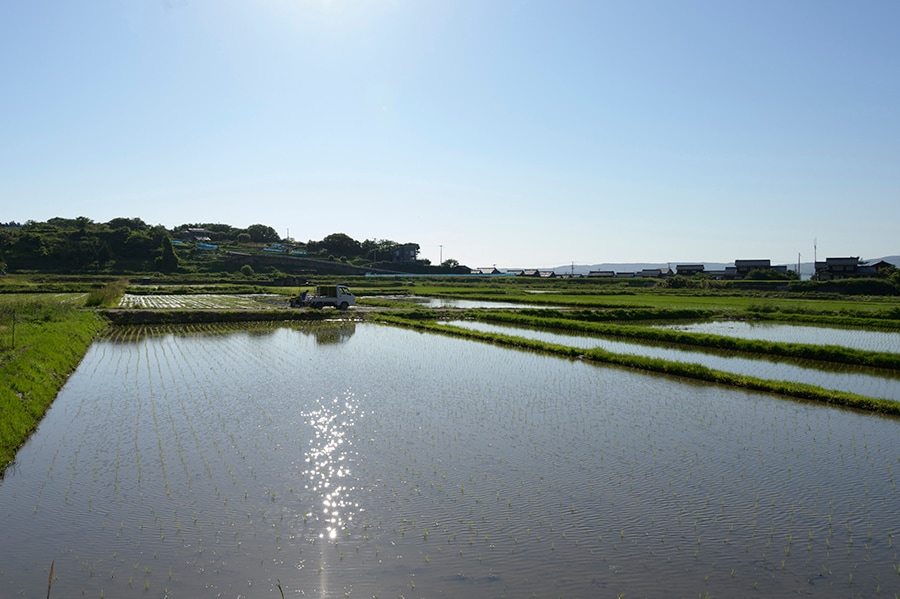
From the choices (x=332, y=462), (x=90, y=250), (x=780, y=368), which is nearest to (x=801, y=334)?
(x=780, y=368)

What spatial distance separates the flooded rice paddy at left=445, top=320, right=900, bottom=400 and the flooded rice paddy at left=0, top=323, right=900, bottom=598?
8.12 feet

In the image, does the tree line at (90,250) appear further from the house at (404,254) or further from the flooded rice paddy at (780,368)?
the flooded rice paddy at (780,368)

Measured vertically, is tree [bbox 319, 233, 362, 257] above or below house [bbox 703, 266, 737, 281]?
above

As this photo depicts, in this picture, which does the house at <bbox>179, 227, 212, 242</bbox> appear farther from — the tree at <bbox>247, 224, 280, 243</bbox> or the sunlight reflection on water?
the sunlight reflection on water

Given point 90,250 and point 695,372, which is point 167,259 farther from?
point 695,372

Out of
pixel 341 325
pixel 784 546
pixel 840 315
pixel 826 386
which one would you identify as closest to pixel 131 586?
pixel 784 546

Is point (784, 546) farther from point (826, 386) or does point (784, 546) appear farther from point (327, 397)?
point (826, 386)

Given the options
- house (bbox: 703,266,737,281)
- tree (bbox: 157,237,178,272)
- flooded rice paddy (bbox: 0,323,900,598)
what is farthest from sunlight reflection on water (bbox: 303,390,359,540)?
house (bbox: 703,266,737,281)

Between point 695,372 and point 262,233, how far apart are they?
9344 cm

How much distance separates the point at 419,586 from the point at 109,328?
21711 millimetres

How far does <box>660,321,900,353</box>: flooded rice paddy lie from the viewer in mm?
18859

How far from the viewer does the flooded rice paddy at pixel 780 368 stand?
12789 millimetres

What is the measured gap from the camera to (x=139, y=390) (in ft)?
38.9

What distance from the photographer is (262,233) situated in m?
99.4
